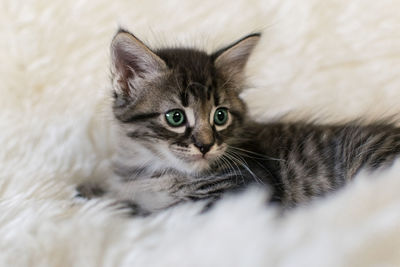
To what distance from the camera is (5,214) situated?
1.05 meters

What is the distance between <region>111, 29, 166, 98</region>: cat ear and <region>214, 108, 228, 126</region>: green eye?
159mm

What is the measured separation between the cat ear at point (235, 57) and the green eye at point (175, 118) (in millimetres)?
169

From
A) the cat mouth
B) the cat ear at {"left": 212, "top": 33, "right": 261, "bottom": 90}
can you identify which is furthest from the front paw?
the cat ear at {"left": 212, "top": 33, "right": 261, "bottom": 90}

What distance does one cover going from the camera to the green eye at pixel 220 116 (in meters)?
1.15

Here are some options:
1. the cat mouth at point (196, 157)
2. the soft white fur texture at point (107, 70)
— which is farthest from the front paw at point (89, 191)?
the cat mouth at point (196, 157)

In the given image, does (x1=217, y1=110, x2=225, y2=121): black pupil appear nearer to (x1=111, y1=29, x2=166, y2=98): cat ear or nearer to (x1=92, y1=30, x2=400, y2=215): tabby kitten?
(x1=92, y1=30, x2=400, y2=215): tabby kitten

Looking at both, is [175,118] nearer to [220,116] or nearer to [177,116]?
[177,116]

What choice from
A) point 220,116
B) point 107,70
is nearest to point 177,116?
point 220,116

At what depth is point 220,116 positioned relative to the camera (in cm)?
116

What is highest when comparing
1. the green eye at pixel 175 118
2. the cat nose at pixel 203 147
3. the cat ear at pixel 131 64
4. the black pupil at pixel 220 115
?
the cat ear at pixel 131 64

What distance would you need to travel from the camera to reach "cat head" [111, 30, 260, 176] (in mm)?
1096

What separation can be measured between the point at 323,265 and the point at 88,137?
88 centimetres

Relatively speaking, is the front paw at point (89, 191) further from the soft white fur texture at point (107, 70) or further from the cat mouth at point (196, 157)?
the cat mouth at point (196, 157)

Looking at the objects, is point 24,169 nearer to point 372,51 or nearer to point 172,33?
point 172,33
